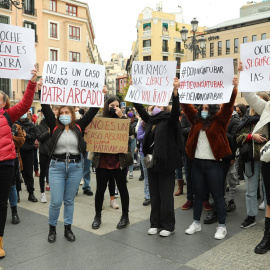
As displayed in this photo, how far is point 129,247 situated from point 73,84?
242 centimetres

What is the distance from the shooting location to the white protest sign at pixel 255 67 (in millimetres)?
4273

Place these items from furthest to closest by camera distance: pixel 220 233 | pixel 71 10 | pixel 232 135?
pixel 71 10
pixel 232 135
pixel 220 233

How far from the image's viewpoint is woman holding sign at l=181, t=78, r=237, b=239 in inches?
178

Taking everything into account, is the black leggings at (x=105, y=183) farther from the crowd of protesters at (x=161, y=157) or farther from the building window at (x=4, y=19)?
the building window at (x=4, y=19)

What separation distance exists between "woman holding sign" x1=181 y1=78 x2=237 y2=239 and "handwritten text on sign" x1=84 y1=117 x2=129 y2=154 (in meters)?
1.06

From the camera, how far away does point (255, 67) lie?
4379 millimetres

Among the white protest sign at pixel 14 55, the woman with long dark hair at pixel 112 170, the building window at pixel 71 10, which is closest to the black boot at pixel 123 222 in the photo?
the woman with long dark hair at pixel 112 170

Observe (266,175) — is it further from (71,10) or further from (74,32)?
(71,10)

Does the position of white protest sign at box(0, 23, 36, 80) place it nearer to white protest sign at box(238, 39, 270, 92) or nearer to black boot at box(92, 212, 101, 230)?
black boot at box(92, 212, 101, 230)

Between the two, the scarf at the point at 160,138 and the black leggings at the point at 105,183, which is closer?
the scarf at the point at 160,138

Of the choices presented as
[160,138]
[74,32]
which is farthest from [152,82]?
[74,32]

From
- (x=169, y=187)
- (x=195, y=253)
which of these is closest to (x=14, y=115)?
(x=169, y=187)

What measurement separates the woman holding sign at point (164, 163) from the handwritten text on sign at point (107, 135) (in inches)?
19.6

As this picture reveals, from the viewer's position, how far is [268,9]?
50594 mm
